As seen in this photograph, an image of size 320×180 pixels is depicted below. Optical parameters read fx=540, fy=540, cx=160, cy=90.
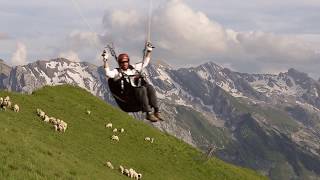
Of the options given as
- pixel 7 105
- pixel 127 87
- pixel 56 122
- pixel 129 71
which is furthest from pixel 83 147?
pixel 129 71

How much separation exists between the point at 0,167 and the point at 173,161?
1785 inches

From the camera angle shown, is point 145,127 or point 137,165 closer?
point 137,165

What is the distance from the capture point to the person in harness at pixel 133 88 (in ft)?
58.7

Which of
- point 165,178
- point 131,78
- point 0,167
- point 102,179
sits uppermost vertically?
point 131,78

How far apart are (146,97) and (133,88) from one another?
1.78ft

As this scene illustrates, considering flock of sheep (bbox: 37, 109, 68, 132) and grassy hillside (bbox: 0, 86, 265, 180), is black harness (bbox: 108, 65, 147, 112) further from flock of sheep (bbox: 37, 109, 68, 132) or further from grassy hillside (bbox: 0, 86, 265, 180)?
flock of sheep (bbox: 37, 109, 68, 132)

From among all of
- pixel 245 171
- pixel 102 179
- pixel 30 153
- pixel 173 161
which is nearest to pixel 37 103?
pixel 173 161

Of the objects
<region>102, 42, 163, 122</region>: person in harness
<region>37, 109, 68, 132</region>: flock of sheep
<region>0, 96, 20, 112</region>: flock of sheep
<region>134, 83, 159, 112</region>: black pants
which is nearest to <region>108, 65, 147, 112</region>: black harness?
<region>102, 42, 163, 122</region>: person in harness

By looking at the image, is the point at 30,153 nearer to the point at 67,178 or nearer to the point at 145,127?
the point at 67,178

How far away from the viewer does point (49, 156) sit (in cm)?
4044

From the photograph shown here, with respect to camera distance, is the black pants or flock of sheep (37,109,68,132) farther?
flock of sheep (37,109,68,132)

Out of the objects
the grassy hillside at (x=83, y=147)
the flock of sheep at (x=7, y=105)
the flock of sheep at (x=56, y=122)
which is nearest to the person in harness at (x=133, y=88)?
the grassy hillside at (x=83, y=147)

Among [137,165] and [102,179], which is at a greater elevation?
[102,179]

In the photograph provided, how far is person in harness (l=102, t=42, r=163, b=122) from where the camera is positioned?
58.7 feet
